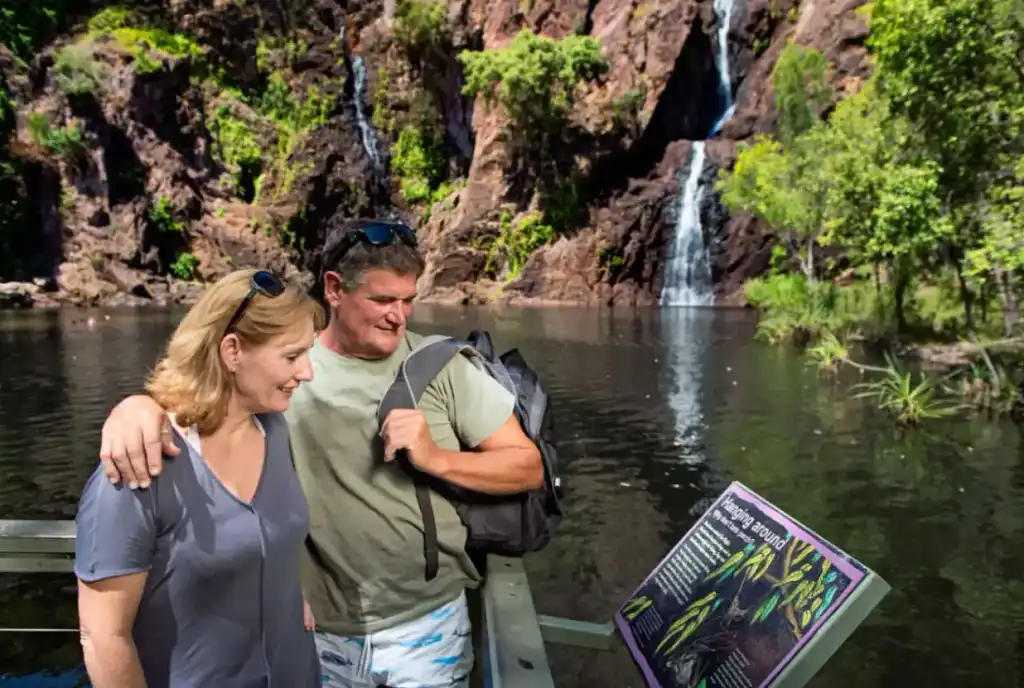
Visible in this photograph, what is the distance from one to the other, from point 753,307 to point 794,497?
30040mm

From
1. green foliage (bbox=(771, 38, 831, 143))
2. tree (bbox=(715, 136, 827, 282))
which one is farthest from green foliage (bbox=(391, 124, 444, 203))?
green foliage (bbox=(771, 38, 831, 143))

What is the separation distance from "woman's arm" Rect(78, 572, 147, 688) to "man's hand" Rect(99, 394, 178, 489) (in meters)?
0.23

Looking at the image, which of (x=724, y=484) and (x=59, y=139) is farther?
(x=59, y=139)

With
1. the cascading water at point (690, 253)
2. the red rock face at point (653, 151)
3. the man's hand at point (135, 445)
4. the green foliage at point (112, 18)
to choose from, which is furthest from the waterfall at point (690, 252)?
the man's hand at point (135, 445)

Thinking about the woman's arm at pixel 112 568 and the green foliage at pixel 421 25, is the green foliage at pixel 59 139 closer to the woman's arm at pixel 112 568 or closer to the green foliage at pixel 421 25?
the green foliage at pixel 421 25

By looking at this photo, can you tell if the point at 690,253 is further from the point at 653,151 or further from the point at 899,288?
the point at 899,288

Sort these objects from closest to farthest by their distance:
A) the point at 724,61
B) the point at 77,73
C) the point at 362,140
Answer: the point at 77,73, the point at 724,61, the point at 362,140

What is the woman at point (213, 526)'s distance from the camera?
1.79 metres

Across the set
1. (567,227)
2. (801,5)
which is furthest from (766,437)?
(801,5)

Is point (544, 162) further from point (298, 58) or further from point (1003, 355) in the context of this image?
point (1003, 355)

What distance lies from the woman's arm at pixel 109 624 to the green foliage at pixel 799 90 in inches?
1378

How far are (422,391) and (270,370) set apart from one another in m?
0.58

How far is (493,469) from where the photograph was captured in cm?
259

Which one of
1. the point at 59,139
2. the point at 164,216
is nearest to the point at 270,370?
the point at 164,216
